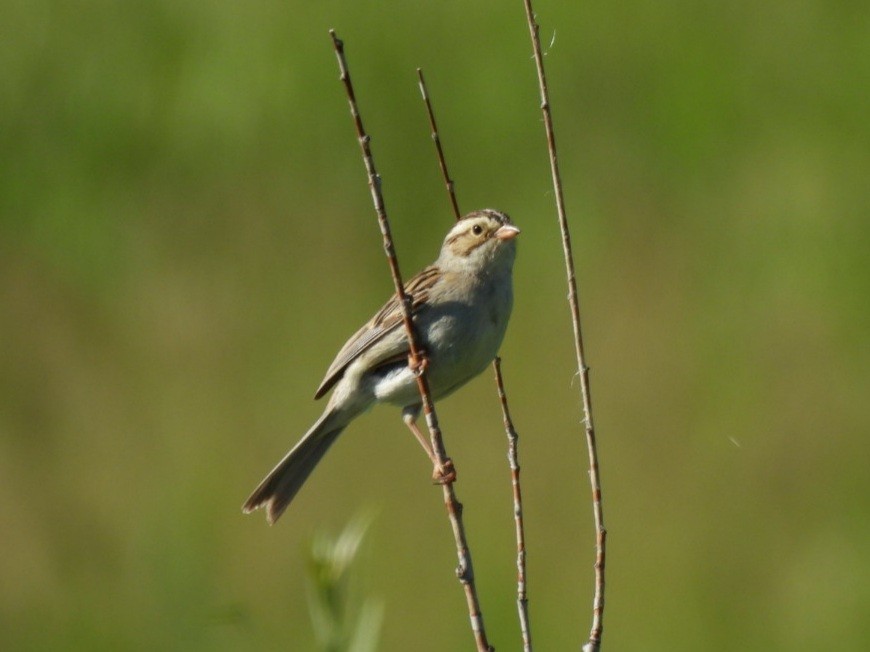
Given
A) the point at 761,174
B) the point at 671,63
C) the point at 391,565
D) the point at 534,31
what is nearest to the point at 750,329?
the point at 761,174

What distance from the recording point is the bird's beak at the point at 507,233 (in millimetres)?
5035

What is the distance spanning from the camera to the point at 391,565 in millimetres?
7395

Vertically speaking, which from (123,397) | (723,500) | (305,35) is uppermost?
(305,35)

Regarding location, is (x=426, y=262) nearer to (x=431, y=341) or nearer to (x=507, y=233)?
(x=507, y=233)

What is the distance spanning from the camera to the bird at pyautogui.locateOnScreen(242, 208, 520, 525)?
479cm

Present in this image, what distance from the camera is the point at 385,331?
16.3 feet

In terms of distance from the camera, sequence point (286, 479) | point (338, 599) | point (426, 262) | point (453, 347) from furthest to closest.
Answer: point (426, 262) < point (286, 479) < point (453, 347) < point (338, 599)

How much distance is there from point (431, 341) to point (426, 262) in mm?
2758

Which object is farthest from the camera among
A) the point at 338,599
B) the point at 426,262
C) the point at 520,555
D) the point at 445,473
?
Answer: the point at 426,262

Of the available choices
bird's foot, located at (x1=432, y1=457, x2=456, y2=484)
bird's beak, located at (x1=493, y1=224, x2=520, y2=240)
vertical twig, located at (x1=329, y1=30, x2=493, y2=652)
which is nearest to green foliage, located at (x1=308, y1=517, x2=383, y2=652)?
vertical twig, located at (x1=329, y1=30, x2=493, y2=652)

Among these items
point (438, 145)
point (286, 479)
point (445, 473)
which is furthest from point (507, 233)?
point (438, 145)

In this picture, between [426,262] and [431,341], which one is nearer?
[431,341]

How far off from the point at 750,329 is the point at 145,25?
12.0ft

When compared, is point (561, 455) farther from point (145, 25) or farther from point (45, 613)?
point (145, 25)
